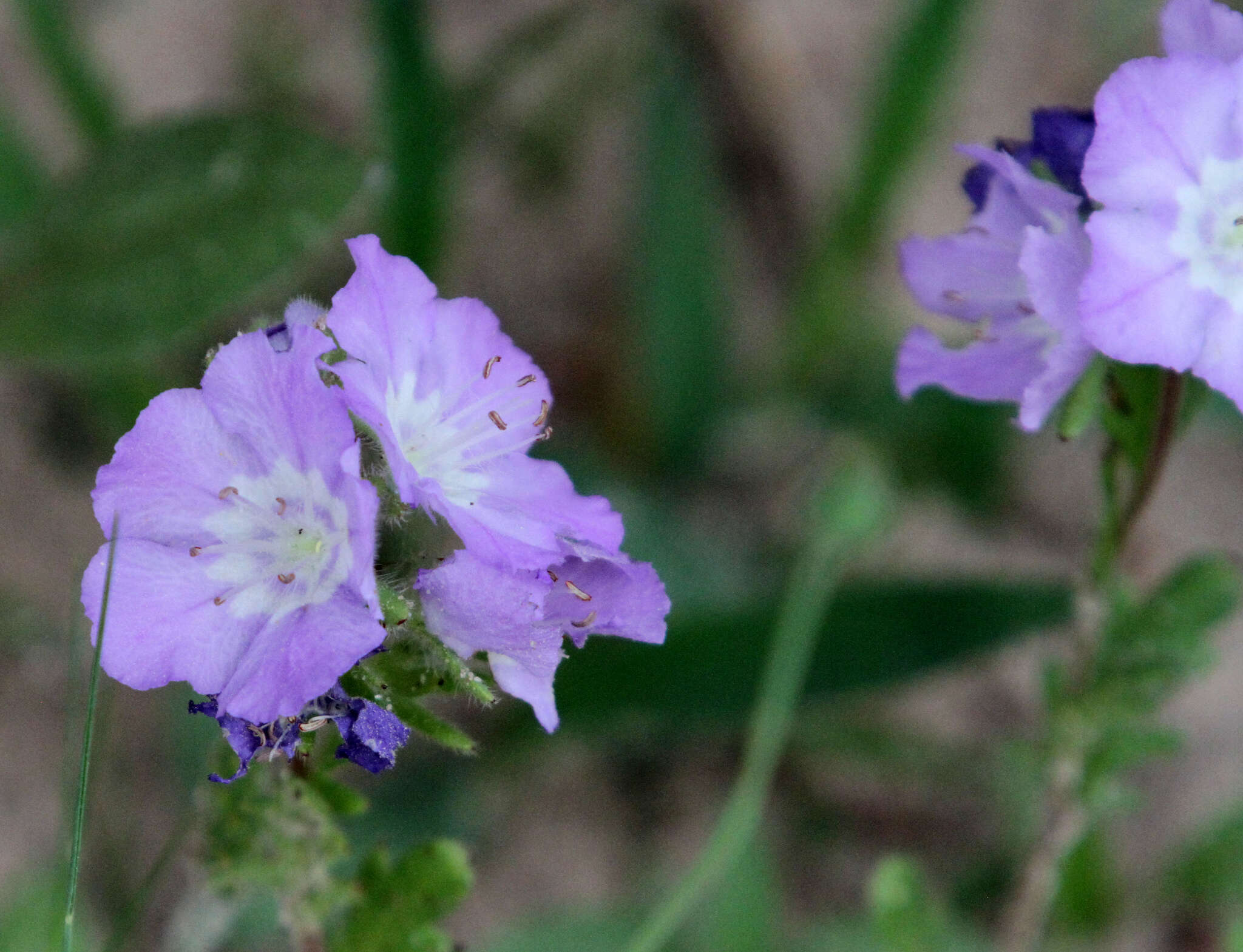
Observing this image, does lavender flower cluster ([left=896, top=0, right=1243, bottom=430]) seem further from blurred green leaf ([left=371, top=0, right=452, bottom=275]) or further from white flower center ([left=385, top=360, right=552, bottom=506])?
blurred green leaf ([left=371, top=0, right=452, bottom=275])

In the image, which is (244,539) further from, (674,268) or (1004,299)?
(674,268)

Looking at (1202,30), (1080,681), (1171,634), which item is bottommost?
(1080,681)

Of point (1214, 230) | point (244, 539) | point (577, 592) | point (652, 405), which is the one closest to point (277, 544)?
point (244, 539)

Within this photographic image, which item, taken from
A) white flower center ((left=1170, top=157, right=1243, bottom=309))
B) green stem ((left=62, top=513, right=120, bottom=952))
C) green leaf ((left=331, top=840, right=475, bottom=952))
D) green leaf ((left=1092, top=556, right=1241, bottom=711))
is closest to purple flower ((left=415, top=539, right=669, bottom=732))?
green stem ((left=62, top=513, right=120, bottom=952))

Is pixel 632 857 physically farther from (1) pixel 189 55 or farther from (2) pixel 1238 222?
(1) pixel 189 55

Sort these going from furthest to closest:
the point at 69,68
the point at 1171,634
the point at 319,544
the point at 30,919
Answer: the point at 69,68
the point at 30,919
the point at 1171,634
the point at 319,544

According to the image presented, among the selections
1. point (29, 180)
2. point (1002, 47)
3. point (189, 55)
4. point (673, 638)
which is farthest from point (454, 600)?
point (1002, 47)
